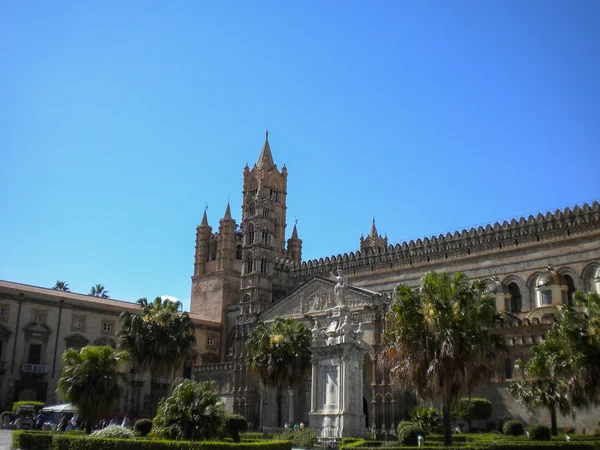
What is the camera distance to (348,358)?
2711 centimetres

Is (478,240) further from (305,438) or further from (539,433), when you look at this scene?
(305,438)

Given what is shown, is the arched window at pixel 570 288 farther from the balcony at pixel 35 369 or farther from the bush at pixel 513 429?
the balcony at pixel 35 369

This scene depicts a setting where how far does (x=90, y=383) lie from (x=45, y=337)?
28.1m

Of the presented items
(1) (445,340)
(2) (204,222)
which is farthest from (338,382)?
(2) (204,222)

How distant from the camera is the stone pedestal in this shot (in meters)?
26.6

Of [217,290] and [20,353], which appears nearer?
[20,353]

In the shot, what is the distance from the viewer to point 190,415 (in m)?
23.6

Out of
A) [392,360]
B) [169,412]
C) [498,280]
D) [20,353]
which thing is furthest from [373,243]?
[169,412]

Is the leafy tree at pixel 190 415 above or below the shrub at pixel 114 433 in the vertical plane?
above

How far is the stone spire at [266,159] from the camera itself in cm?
7606

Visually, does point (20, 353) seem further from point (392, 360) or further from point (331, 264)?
point (392, 360)

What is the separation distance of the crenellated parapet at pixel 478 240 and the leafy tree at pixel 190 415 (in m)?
30.8

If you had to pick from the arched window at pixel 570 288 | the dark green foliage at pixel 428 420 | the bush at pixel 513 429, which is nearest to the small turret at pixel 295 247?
the arched window at pixel 570 288

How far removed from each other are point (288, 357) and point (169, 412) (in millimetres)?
19140
